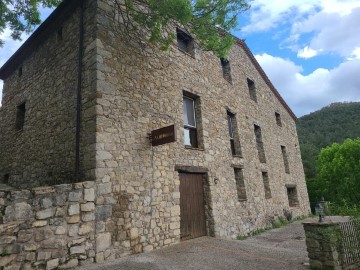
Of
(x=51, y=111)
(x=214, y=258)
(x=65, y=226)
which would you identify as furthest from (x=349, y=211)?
(x=51, y=111)

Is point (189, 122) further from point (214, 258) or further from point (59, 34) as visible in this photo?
point (59, 34)

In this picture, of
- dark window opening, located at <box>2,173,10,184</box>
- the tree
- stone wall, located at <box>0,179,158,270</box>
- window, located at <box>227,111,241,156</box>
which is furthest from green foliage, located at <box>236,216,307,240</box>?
the tree

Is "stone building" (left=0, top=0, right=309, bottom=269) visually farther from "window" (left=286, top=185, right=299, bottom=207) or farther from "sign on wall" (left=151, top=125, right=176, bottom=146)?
"window" (left=286, top=185, right=299, bottom=207)

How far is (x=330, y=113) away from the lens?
44.1m

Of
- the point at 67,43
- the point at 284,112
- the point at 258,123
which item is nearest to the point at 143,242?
the point at 67,43

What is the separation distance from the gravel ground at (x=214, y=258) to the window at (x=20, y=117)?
625 cm

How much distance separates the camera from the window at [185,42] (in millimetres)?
9484

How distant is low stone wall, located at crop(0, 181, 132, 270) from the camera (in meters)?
4.16

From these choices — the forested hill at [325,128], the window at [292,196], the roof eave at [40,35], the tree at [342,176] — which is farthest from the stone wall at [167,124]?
the forested hill at [325,128]

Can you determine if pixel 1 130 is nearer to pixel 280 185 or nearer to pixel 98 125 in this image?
pixel 98 125

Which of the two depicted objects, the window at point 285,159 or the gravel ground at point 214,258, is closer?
the gravel ground at point 214,258

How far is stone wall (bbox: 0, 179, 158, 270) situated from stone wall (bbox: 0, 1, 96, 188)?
61cm

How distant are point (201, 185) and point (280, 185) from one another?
6.68m

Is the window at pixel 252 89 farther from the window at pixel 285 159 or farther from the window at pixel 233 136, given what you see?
the window at pixel 285 159
